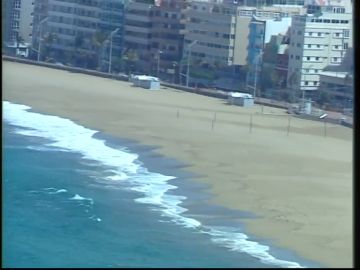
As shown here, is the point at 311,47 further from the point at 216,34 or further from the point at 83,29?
the point at 83,29

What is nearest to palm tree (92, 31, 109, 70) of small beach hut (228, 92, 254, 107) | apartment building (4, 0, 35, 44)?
apartment building (4, 0, 35, 44)

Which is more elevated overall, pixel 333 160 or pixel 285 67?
pixel 285 67

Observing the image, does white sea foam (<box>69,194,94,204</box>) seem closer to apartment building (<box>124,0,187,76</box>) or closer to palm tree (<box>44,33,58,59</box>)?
palm tree (<box>44,33,58,59</box>)

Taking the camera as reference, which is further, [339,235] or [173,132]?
[173,132]

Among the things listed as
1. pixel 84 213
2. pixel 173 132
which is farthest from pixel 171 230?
pixel 173 132

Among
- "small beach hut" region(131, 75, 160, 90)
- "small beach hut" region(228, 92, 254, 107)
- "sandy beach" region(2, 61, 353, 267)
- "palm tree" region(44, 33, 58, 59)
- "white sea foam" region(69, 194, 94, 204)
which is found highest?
"palm tree" region(44, 33, 58, 59)

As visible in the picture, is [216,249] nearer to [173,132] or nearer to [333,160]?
[333,160]
